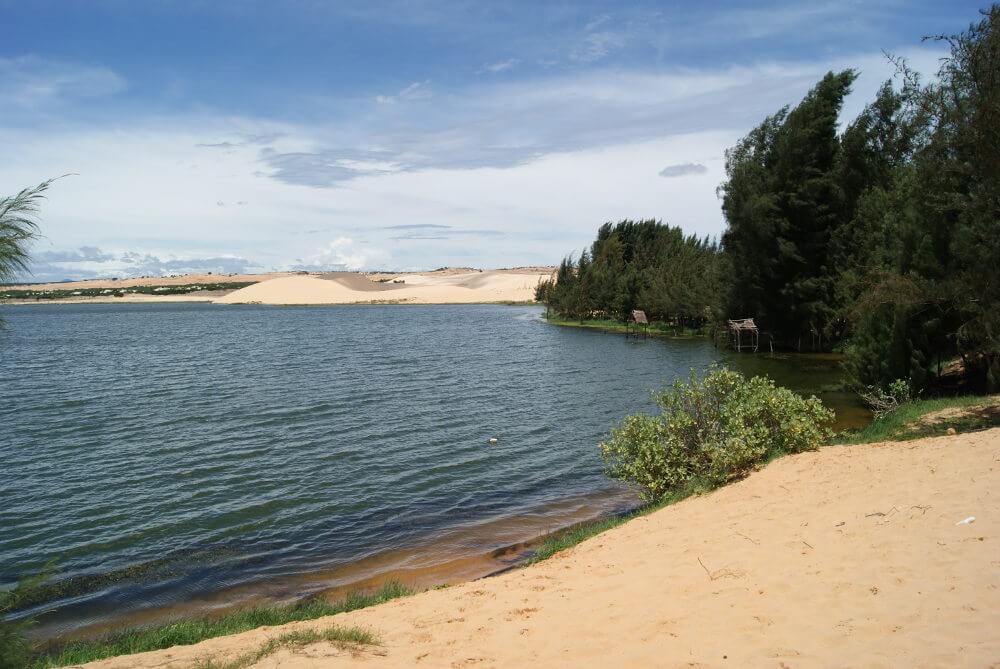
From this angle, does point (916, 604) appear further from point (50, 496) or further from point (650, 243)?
point (650, 243)

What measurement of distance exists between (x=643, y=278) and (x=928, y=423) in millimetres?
55731

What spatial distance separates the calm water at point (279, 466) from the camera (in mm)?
11617

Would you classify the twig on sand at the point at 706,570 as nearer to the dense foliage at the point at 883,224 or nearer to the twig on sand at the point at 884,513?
the twig on sand at the point at 884,513

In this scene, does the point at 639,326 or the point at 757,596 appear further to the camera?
the point at 639,326

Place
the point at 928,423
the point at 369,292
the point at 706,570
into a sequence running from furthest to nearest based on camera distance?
the point at 369,292
the point at 928,423
the point at 706,570

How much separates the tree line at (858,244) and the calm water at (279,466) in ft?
13.6

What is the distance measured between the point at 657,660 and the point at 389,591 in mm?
5174

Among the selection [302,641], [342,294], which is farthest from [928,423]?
[342,294]

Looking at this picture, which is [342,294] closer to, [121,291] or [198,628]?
→ [121,291]

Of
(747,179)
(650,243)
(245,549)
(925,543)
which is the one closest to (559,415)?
(245,549)

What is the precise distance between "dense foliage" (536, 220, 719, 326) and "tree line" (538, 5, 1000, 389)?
23cm

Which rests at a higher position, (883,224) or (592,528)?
(883,224)

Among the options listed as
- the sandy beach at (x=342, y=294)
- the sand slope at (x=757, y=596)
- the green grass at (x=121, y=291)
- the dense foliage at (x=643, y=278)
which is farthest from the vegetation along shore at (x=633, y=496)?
the green grass at (x=121, y=291)

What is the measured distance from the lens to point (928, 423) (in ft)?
46.4
